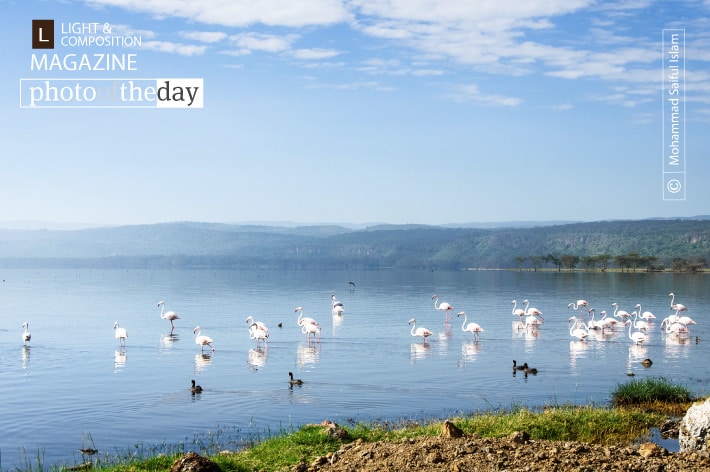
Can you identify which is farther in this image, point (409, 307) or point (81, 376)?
point (409, 307)

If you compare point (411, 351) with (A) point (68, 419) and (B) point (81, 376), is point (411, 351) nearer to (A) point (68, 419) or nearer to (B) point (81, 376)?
(B) point (81, 376)

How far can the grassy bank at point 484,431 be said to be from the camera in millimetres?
13406

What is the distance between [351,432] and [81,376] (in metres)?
16.3

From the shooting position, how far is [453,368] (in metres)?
29.9

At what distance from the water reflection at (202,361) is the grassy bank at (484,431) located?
39.2 ft

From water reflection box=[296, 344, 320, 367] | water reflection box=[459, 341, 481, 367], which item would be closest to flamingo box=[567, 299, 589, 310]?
water reflection box=[459, 341, 481, 367]

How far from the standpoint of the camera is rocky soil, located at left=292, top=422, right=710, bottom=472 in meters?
11.0

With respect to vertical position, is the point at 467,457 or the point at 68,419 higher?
the point at 467,457

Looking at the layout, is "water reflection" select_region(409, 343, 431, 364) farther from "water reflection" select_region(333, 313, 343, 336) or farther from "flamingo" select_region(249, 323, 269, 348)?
"water reflection" select_region(333, 313, 343, 336)

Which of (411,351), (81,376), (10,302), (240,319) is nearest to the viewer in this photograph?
(81,376)

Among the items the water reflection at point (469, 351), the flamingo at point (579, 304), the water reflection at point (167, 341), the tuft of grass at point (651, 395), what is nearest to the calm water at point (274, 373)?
the water reflection at point (469, 351)

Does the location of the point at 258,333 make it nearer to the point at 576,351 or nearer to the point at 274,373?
the point at 274,373

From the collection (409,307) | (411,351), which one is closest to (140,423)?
(411,351)

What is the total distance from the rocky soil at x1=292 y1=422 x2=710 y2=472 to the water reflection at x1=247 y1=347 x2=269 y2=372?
1736 centimetres
